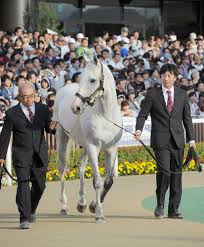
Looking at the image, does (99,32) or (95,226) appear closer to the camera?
(95,226)

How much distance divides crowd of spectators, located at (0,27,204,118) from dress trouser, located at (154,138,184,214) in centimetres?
495

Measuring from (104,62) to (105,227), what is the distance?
970cm

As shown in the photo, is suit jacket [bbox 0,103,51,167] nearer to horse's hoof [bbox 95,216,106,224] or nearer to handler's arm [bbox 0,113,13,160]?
handler's arm [bbox 0,113,13,160]

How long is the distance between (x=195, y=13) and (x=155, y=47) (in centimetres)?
1047

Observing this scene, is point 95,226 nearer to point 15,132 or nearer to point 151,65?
point 15,132

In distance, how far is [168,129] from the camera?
29.5 feet

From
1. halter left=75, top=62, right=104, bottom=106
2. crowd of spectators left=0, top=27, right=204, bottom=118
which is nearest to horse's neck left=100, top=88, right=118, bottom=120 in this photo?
halter left=75, top=62, right=104, bottom=106

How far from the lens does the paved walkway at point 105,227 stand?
25.1 ft

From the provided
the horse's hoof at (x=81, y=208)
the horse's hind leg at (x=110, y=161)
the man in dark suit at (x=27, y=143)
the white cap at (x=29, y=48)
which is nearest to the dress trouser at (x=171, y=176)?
the horse's hind leg at (x=110, y=161)

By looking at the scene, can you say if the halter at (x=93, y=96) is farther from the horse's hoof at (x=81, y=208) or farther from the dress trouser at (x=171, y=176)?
the horse's hoof at (x=81, y=208)

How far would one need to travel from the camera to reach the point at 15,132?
8.69 metres

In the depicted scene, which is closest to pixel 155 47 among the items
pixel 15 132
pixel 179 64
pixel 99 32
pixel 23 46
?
pixel 179 64

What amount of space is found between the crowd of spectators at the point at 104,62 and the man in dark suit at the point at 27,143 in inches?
185

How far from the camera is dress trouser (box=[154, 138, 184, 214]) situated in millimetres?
8969
